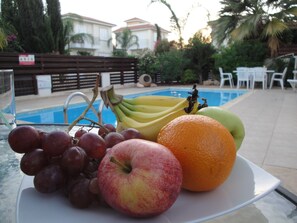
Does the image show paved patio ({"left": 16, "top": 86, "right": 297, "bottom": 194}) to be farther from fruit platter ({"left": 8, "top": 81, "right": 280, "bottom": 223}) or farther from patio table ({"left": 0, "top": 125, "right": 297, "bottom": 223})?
fruit platter ({"left": 8, "top": 81, "right": 280, "bottom": 223})

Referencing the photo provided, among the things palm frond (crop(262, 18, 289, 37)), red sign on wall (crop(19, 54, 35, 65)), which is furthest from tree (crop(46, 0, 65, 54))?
palm frond (crop(262, 18, 289, 37))

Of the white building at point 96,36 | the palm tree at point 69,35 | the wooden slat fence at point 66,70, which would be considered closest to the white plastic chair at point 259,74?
the wooden slat fence at point 66,70

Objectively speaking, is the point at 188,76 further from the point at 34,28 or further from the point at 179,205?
the point at 179,205

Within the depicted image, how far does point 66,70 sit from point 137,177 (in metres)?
8.65

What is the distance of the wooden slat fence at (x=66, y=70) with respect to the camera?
7074 millimetres

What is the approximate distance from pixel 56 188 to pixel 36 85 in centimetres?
778

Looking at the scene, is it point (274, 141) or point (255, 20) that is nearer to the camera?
point (274, 141)

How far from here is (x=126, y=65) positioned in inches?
426

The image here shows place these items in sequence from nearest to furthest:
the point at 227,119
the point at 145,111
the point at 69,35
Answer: the point at 227,119 < the point at 145,111 < the point at 69,35

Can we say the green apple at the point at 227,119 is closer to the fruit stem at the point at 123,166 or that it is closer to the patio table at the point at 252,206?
the patio table at the point at 252,206

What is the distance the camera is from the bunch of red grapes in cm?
39

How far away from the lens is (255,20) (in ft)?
27.6

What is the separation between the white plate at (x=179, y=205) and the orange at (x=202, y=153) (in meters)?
0.02

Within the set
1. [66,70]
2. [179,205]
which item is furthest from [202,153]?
[66,70]
